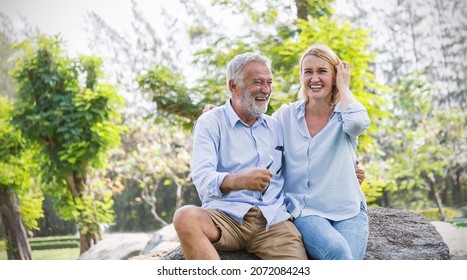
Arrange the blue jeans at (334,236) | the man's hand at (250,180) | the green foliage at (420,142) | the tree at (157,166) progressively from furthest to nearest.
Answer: the tree at (157,166) → the green foliage at (420,142) → the blue jeans at (334,236) → the man's hand at (250,180)

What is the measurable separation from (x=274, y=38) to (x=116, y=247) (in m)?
2.65

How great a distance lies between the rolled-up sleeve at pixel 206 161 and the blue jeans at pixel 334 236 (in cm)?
31

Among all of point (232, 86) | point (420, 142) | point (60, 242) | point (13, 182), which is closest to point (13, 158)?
point (13, 182)

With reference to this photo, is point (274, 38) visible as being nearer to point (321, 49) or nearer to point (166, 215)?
point (166, 215)

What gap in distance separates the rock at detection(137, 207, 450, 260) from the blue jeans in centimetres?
30

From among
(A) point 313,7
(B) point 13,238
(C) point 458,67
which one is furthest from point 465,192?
(B) point 13,238

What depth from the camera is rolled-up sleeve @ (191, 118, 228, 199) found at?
1709mm

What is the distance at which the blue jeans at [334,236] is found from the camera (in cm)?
178

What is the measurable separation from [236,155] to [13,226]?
4218mm

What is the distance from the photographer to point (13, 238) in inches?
216

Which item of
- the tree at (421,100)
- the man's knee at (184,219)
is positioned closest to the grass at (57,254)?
the tree at (421,100)

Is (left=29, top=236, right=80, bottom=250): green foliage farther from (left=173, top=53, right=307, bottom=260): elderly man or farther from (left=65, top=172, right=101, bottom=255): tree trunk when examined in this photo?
(left=173, top=53, right=307, bottom=260): elderly man

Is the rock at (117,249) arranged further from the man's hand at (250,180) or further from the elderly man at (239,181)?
the man's hand at (250,180)

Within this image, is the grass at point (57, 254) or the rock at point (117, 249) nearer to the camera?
the rock at point (117, 249)
